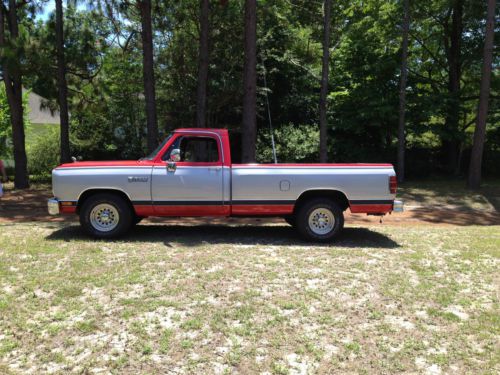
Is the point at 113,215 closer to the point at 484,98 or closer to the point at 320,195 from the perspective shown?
the point at 320,195

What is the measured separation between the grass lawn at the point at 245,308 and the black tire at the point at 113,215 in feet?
1.09

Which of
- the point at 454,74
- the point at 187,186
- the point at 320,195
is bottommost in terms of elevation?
the point at 320,195

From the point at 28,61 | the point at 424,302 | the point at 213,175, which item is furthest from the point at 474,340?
the point at 28,61

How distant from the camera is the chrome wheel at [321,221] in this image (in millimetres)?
7602

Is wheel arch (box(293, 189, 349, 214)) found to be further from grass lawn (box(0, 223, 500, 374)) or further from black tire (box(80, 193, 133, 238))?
black tire (box(80, 193, 133, 238))

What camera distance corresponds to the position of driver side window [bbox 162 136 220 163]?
769 centimetres

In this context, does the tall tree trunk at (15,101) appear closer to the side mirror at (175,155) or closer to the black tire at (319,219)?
the side mirror at (175,155)

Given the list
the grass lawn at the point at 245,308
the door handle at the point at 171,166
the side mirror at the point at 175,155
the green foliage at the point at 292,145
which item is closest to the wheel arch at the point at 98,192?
the grass lawn at the point at 245,308

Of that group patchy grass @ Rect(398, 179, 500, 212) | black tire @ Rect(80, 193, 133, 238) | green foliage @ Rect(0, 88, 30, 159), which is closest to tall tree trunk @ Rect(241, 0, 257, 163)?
patchy grass @ Rect(398, 179, 500, 212)

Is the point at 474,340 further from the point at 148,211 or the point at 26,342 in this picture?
the point at 148,211

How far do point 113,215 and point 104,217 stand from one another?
15 centimetres

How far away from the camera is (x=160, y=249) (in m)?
6.83

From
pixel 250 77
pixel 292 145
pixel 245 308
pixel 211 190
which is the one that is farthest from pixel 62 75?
pixel 245 308

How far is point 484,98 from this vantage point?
16484 millimetres
